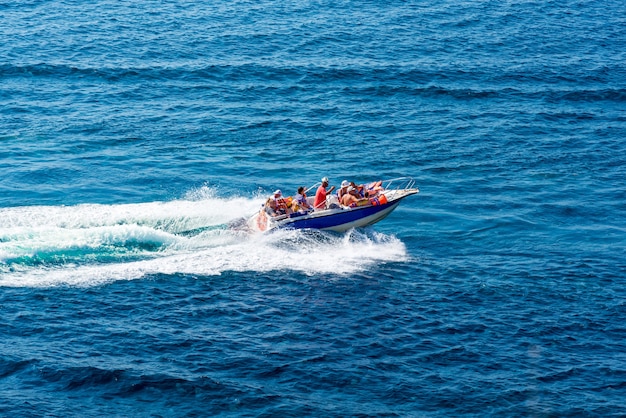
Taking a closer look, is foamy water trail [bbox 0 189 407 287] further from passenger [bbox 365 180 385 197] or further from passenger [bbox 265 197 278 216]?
passenger [bbox 365 180 385 197]

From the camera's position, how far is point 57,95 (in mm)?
59281

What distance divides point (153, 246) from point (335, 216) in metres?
8.05

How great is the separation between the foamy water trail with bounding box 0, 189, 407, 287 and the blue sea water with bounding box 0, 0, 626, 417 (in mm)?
123

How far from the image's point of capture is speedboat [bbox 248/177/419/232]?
39.8 metres

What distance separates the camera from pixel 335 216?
40000mm

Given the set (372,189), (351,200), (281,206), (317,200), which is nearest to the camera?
(281,206)

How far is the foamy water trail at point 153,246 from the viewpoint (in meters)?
36.5

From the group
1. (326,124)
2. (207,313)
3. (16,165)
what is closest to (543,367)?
(207,313)

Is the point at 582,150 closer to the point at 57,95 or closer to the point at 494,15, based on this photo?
the point at 494,15

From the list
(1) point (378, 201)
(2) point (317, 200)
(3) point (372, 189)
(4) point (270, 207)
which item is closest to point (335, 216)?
(2) point (317, 200)

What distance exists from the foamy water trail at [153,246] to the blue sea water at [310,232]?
12 cm

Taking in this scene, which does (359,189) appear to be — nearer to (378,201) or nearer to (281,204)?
(378,201)

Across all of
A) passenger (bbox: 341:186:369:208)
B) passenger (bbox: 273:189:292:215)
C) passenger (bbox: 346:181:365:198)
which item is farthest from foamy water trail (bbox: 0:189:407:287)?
passenger (bbox: 346:181:365:198)

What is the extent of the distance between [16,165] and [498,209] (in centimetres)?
2559
